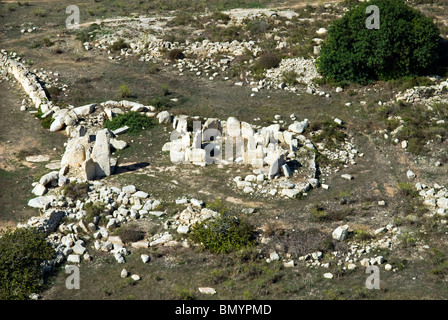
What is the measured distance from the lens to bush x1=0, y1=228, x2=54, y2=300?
54.1 ft

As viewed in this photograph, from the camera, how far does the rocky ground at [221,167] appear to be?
17297 mm

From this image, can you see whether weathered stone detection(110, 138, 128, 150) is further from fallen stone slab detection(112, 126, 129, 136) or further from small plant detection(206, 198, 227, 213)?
small plant detection(206, 198, 227, 213)

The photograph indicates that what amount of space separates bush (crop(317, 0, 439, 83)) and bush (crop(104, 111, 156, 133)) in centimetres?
1138

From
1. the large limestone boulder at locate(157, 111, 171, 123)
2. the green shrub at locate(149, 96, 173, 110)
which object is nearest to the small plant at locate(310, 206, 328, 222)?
the large limestone boulder at locate(157, 111, 171, 123)

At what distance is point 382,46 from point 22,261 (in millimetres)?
22149

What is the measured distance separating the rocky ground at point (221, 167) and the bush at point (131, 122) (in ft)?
1.38

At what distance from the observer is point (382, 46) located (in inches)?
1158

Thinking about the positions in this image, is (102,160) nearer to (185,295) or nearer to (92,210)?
(92,210)

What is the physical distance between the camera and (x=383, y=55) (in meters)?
→ 29.5

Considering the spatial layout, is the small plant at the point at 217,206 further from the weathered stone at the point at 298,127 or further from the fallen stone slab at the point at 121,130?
the fallen stone slab at the point at 121,130
